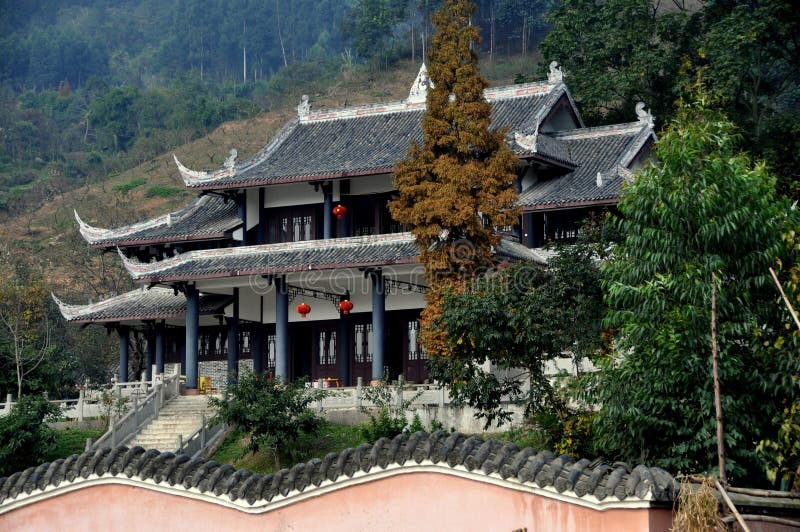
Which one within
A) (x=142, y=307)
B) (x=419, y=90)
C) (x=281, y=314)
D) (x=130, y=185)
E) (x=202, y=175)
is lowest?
(x=281, y=314)

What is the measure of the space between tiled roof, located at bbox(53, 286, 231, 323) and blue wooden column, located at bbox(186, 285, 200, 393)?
5.11ft

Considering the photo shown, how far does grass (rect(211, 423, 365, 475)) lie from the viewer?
26.6 meters

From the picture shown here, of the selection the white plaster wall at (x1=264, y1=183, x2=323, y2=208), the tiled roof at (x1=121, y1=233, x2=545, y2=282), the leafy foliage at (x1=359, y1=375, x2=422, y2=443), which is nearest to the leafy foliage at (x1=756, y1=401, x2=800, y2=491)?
the leafy foliage at (x1=359, y1=375, x2=422, y2=443)

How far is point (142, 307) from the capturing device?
3666 centimetres

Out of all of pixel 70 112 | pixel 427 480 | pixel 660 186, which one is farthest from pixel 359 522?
pixel 70 112

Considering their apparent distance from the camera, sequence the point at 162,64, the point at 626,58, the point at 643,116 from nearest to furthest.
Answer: the point at 643,116 → the point at 626,58 → the point at 162,64

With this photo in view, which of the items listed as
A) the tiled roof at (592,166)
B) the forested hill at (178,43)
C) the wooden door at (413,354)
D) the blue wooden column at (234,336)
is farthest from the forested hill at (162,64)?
the wooden door at (413,354)

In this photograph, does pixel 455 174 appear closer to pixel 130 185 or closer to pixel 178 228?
pixel 178 228

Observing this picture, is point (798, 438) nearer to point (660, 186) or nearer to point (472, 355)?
point (660, 186)

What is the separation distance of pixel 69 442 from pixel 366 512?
56.5ft

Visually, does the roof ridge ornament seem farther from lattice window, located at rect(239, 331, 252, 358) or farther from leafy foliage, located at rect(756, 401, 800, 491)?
leafy foliage, located at rect(756, 401, 800, 491)

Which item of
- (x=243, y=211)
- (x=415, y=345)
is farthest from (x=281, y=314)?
(x=243, y=211)

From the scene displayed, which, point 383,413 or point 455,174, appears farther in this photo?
point 455,174

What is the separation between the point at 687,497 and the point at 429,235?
15138 mm
